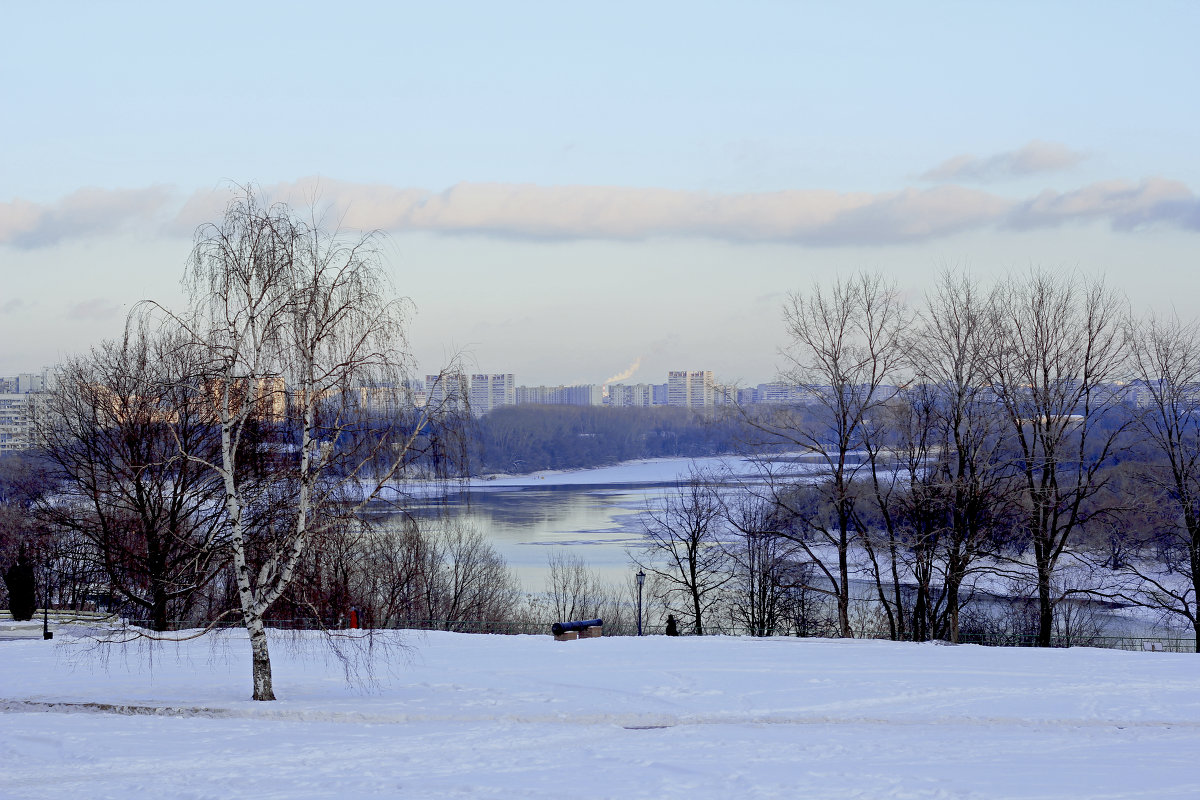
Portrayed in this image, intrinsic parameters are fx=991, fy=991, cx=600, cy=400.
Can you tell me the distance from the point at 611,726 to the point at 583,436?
129 meters

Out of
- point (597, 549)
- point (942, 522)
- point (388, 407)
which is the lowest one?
point (597, 549)

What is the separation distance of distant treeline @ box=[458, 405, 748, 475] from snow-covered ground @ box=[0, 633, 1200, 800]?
278 ft

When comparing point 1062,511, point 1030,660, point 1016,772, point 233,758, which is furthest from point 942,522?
point 233,758

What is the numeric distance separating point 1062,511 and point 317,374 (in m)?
19.6

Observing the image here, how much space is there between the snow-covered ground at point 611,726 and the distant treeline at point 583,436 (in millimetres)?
84790

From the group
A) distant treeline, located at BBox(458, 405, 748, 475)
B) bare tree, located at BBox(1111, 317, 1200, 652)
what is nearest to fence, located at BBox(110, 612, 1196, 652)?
bare tree, located at BBox(1111, 317, 1200, 652)

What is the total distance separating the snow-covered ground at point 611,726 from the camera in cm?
929

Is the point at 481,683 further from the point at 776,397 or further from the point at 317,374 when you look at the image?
the point at 776,397

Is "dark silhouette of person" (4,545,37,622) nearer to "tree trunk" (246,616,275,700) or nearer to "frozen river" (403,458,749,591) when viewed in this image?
"frozen river" (403,458,749,591)

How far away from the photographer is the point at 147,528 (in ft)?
76.9

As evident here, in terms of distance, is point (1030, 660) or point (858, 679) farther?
point (1030, 660)

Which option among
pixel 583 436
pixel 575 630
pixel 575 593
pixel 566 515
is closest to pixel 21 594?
pixel 575 630

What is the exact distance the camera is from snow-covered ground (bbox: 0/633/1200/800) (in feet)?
30.5

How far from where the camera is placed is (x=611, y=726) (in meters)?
12.0
